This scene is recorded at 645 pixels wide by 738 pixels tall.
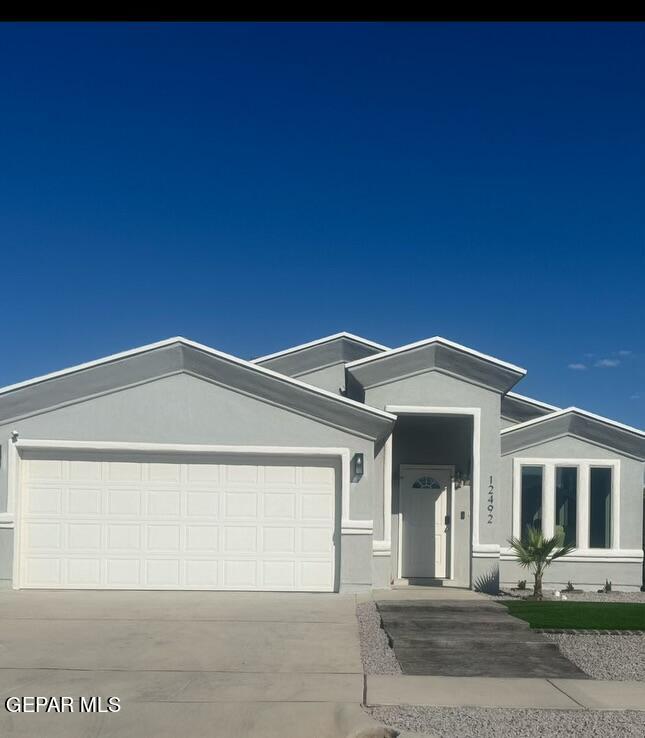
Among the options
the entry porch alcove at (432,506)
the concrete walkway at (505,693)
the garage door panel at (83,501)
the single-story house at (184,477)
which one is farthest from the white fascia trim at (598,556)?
the concrete walkway at (505,693)

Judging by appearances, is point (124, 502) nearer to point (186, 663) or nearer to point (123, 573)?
point (123, 573)

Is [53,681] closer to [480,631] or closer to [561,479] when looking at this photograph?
[480,631]

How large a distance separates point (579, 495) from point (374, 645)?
8.11 meters

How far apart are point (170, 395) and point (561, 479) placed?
7707 mm

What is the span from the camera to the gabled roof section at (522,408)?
18156 millimetres

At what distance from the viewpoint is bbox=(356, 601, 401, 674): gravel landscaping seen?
8398mm

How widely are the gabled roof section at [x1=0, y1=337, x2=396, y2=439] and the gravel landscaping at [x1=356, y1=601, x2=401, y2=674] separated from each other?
3057mm

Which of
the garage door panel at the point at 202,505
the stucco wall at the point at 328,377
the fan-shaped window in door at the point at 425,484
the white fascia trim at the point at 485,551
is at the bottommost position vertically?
the white fascia trim at the point at 485,551

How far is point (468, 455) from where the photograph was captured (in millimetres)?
16203

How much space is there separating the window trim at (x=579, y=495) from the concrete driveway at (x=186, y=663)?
16.7 ft

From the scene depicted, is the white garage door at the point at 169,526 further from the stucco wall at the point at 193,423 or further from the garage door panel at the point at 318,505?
the stucco wall at the point at 193,423

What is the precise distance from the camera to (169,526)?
13.6 m

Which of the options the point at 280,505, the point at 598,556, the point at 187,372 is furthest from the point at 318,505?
the point at 598,556

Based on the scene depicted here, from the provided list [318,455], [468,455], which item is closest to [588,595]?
[468,455]
